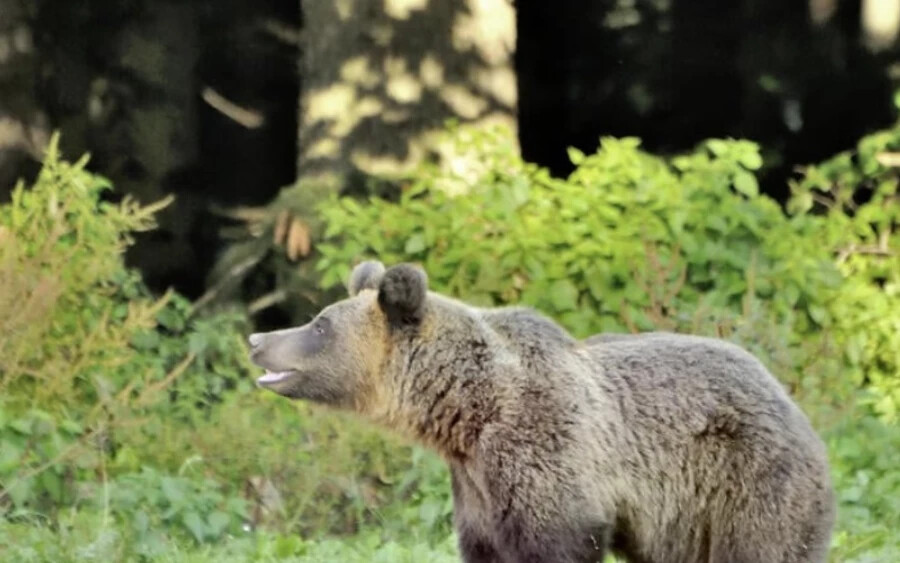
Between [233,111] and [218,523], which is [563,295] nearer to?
[218,523]

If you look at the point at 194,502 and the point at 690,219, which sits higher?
the point at 690,219

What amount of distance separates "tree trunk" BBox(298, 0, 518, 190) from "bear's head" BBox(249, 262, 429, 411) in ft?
19.1

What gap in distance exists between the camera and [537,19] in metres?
14.1

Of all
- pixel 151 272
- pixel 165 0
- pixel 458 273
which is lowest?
pixel 151 272

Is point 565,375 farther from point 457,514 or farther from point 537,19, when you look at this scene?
point 537,19

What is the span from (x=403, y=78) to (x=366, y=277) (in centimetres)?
584

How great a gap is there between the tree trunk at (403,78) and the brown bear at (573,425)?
5876 mm

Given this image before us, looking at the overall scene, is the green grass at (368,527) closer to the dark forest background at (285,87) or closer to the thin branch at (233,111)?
the dark forest background at (285,87)

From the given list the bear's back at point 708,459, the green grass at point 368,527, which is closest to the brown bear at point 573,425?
the bear's back at point 708,459

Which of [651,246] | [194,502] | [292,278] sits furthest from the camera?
[292,278]

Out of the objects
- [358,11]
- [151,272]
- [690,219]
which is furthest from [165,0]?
[690,219]

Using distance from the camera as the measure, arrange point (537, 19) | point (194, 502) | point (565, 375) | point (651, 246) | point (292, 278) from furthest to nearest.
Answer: point (537, 19)
point (292, 278)
point (651, 246)
point (194, 502)
point (565, 375)

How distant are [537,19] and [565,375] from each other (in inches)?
327

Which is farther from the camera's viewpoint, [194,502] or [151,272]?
[151,272]
